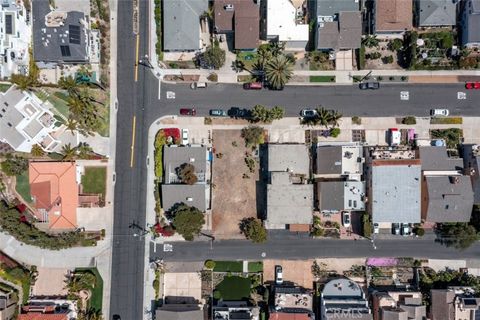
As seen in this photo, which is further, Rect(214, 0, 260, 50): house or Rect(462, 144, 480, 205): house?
Rect(214, 0, 260, 50): house

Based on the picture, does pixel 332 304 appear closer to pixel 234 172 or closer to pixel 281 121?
pixel 234 172

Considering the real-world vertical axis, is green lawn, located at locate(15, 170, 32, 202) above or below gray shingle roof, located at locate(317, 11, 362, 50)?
below

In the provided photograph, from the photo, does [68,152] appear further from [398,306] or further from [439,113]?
[439,113]

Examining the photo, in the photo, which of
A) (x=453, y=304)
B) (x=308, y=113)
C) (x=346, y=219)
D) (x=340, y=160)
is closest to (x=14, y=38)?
(x=308, y=113)

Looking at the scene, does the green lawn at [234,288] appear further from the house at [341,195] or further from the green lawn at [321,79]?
the green lawn at [321,79]

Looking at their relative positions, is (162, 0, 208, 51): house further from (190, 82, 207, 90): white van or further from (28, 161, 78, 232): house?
(28, 161, 78, 232): house

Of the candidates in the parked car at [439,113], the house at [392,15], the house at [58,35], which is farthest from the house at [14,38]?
the parked car at [439,113]

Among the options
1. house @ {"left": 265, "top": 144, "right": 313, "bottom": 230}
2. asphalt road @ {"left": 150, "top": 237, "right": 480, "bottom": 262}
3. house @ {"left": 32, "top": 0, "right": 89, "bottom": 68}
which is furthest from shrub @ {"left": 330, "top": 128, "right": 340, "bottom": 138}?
house @ {"left": 32, "top": 0, "right": 89, "bottom": 68}
